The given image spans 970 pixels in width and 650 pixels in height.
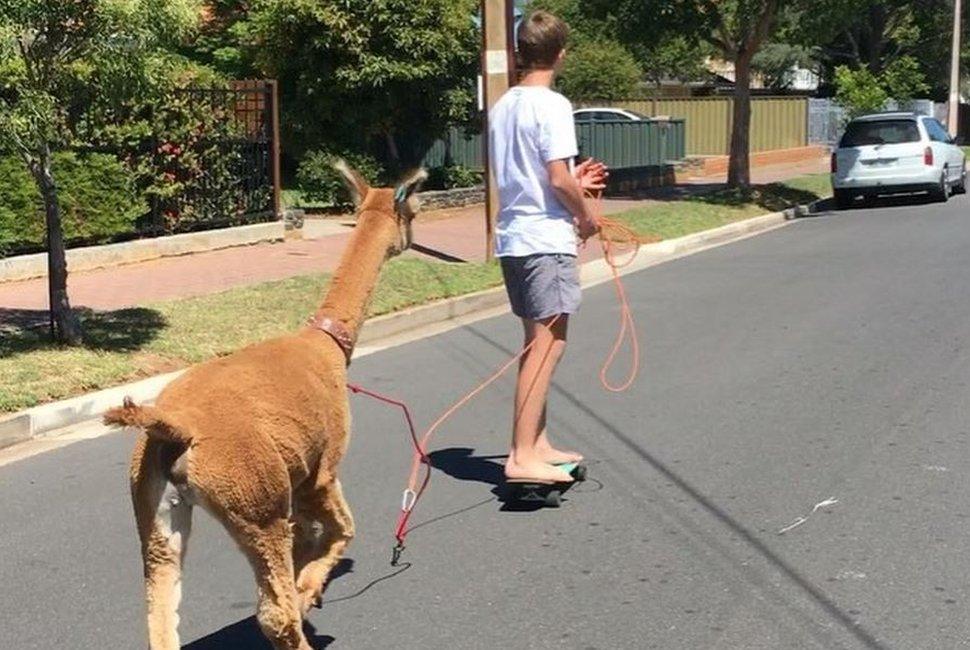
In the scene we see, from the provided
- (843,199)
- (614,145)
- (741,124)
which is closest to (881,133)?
(843,199)

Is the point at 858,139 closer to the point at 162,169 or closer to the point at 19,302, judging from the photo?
the point at 162,169

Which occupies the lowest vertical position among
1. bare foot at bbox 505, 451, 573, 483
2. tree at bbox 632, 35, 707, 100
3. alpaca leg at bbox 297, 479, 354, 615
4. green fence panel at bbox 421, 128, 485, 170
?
bare foot at bbox 505, 451, 573, 483

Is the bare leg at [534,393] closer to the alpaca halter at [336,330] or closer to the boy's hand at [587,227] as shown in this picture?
the boy's hand at [587,227]

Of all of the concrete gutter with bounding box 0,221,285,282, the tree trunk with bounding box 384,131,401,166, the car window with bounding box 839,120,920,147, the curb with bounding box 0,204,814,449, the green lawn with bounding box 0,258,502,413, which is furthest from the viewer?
the car window with bounding box 839,120,920,147

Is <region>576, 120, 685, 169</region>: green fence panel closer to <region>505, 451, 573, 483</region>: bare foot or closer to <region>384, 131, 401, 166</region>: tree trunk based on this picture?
<region>384, 131, 401, 166</region>: tree trunk

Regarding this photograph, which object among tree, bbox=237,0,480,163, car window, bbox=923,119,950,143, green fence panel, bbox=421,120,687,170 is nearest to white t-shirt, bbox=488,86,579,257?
tree, bbox=237,0,480,163

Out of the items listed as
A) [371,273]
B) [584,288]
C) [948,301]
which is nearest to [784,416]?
[371,273]

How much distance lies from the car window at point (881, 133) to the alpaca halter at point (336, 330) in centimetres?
2041

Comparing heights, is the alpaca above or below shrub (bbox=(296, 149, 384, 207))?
below

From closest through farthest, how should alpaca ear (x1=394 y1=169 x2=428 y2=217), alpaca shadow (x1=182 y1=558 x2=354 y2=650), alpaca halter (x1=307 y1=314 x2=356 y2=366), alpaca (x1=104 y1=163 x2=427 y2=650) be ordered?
alpaca (x1=104 y1=163 x2=427 y2=650), alpaca halter (x1=307 y1=314 x2=356 y2=366), alpaca ear (x1=394 y1=169 x2=428 y2=217), alpaca shadow (x1=182 y1=558 x2=354 y2=650)

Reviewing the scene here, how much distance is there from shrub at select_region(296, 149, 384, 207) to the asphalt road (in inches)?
415

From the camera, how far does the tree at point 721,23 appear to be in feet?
73.0

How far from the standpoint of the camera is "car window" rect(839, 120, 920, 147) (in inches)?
901

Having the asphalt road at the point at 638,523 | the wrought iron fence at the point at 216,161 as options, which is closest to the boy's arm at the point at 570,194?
the asphalt road at the point at 638,523
